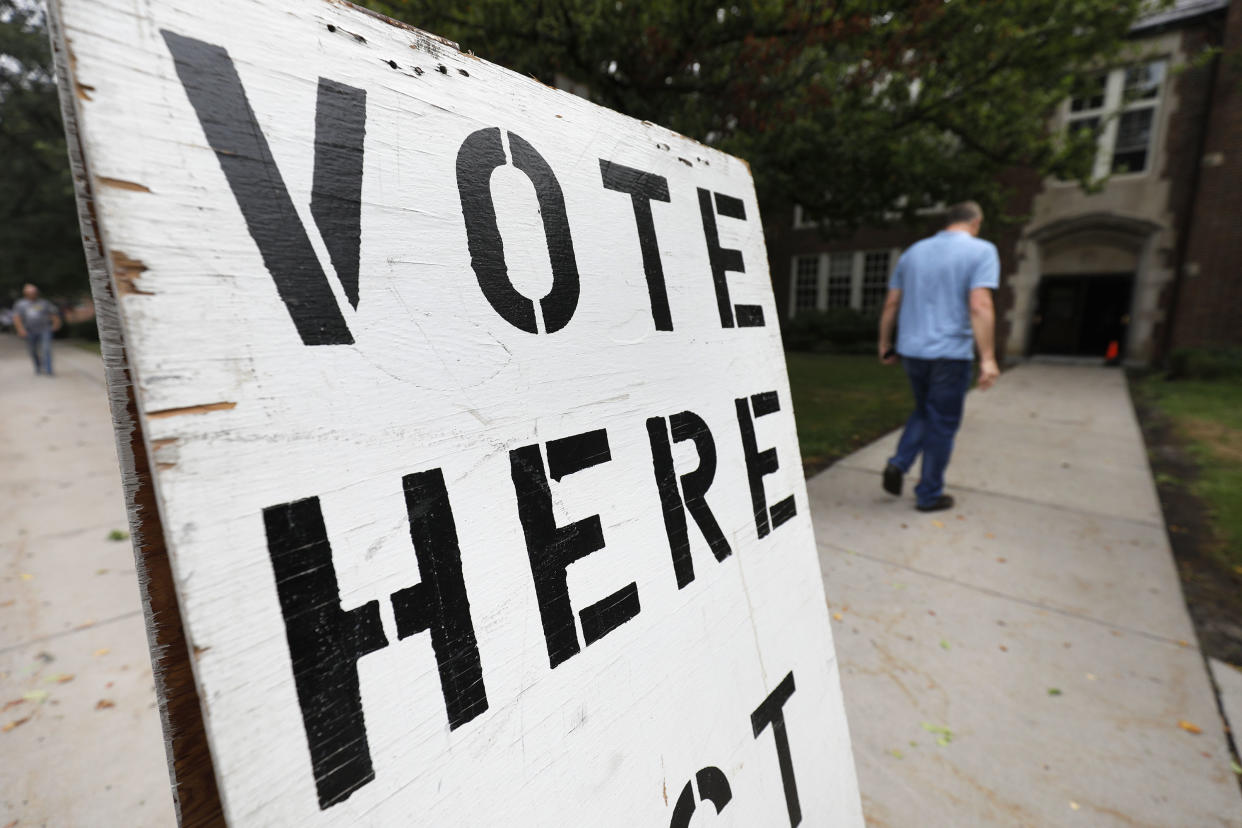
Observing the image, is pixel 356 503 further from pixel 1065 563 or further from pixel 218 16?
pixel 1065 563

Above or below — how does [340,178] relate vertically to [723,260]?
above

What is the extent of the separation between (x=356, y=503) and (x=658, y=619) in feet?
1.76

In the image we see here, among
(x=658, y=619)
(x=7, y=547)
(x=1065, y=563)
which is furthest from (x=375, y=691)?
(x=7, y=547)

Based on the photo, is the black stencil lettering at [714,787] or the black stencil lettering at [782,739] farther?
the black stencil lettering at [782,739]

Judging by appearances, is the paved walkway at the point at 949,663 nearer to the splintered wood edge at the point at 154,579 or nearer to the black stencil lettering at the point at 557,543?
the black stencil lettering at the point at 557,543

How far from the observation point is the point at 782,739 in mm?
1130

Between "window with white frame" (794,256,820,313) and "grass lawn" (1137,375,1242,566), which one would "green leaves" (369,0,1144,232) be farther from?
"window with white frame" (794,256,820,313)

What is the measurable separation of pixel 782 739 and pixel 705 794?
0.83ft

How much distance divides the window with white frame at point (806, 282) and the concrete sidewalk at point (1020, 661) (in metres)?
14.4

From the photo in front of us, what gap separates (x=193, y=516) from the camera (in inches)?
19.8

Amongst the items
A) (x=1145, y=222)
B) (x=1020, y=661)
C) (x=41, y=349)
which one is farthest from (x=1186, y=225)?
(x=41, y=349)

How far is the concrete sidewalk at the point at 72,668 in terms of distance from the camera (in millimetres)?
1714

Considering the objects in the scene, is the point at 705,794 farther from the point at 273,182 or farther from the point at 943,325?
the point at 943,325

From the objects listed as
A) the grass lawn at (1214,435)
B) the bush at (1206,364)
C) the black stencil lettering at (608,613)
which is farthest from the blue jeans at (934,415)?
the bush at (1206,364)
